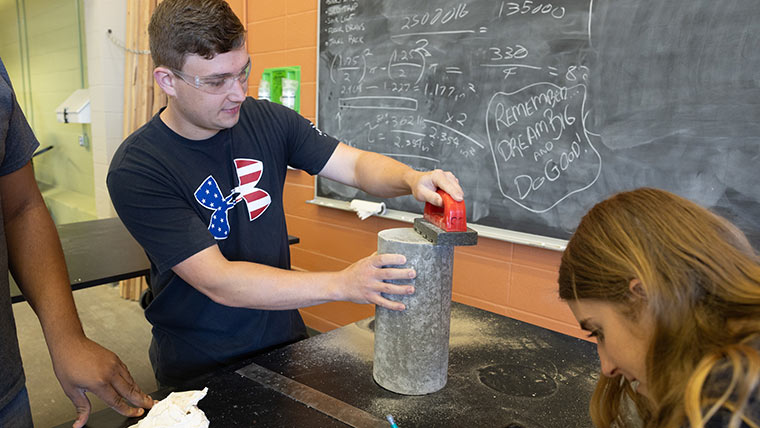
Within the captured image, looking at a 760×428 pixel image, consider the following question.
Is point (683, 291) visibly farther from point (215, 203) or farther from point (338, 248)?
point (338, 248)

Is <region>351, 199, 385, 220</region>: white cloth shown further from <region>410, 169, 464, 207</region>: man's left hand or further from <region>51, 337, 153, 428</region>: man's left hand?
<region>51, 337, 153, 428</region>: man's left hand

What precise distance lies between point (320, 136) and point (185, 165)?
0.44m

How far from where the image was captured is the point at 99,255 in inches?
77.3

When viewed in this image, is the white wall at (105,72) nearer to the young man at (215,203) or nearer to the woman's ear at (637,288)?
the young man at (215,203)

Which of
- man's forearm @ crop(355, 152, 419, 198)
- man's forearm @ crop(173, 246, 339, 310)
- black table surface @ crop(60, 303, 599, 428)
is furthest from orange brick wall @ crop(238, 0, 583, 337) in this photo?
man's forearm @ crop(173, 246, 339, 310)

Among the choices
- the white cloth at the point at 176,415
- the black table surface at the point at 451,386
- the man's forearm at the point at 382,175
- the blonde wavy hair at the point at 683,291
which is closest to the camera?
the blonde wavy hair at the point at 683,291

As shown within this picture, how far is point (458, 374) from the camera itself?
3.53ft

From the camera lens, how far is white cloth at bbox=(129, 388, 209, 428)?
31.2 inches

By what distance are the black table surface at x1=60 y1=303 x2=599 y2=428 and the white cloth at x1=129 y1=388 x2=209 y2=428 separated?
57mm

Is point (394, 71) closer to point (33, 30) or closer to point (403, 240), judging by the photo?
point (403, 240)

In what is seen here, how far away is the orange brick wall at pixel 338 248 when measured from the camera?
195 centimetres

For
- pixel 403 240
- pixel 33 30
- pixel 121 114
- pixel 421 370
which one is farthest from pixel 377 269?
pixel 33 30

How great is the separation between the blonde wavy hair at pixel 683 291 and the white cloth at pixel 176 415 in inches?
25.8

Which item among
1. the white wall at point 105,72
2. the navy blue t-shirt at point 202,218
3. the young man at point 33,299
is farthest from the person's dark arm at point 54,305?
the white wall at point 105,72
